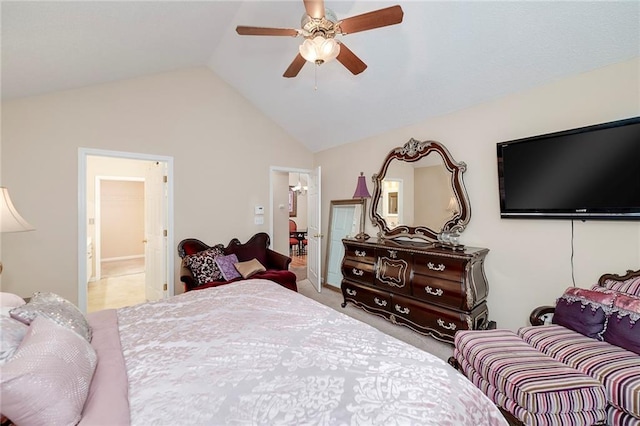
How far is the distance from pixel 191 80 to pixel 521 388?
4694mm

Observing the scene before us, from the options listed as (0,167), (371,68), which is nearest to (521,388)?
(371,68)

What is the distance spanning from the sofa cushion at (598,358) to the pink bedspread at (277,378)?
873 millimetres

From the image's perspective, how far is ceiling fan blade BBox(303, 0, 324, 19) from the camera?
1649mm

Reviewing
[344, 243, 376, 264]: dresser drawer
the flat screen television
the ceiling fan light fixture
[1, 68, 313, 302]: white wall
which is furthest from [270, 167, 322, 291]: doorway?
the flat screen television

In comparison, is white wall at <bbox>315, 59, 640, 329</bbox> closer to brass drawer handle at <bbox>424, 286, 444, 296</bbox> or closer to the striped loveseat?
the striped loveseat

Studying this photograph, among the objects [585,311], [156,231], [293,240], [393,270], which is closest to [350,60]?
[393,270]

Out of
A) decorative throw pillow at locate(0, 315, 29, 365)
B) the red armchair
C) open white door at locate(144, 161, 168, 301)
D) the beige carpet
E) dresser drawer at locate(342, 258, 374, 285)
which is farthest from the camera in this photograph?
open white door at locate(144, 161, 168, 301)

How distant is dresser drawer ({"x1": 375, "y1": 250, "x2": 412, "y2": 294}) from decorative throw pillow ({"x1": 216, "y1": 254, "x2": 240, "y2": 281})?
1.83m

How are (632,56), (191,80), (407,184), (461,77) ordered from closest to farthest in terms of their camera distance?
(632,56), (461,77), (407,184), (191,80)

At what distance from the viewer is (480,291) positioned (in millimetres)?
2713

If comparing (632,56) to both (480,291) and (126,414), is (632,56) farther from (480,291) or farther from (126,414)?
(126,414)

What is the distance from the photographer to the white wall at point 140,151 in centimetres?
287

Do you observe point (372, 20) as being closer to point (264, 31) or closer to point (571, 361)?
point (264, 31)

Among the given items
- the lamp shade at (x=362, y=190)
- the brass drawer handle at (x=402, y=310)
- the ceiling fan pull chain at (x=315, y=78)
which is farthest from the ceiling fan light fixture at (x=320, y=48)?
the brass drawer handle at (x=402, y=310)
